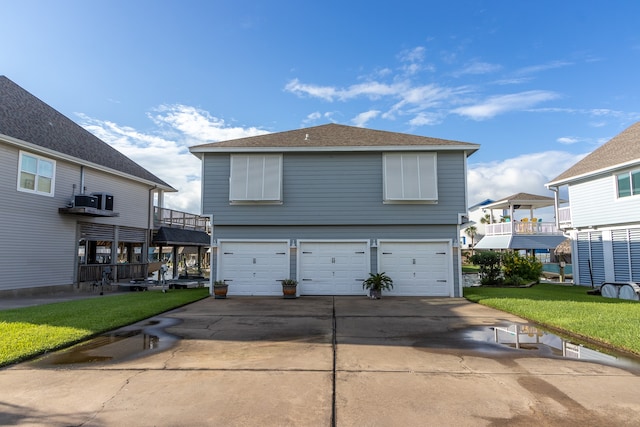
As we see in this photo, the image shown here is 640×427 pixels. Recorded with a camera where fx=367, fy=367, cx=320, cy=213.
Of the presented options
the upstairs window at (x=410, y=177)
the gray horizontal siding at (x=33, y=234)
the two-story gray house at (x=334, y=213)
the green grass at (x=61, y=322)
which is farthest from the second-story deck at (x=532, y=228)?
the gray horizontal siding at (x=33, y=234)

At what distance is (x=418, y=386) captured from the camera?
445 centimetres

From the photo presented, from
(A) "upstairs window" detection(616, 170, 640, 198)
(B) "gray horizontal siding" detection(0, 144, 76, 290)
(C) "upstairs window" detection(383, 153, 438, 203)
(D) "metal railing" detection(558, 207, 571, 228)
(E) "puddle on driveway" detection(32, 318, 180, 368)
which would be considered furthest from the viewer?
(D) "metal railing" detection(558, 207, 571, 228)

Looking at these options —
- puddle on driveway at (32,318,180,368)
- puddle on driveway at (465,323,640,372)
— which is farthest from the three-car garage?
puddle on driveway at (32,318,180,368)

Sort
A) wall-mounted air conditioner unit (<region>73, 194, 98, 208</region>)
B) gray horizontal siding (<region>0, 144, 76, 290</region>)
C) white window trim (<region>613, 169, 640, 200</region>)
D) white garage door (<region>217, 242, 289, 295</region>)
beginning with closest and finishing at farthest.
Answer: gray horizontal siding (<region>0, 144, 76, 290</region>), white garage door (<region>217, 242, 289, 295</region>), white window trim (<region>613, 169, 640, 200</region>), wall-mounted air conditioner unit (<region>73, 194, 98, 208</region>)

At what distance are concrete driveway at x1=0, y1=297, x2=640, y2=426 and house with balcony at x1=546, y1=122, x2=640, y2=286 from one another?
12.0 metres

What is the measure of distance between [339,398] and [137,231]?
63.2 feet

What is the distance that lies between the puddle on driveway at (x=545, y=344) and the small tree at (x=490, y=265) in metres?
9.69

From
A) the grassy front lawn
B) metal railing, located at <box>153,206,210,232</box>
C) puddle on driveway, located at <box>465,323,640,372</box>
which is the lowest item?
puddle on driveway, located at <box>465,323,640,372</box>

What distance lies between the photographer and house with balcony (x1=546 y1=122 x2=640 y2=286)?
14.8 metres

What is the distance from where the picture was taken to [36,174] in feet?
47.1

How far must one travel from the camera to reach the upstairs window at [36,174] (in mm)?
13836

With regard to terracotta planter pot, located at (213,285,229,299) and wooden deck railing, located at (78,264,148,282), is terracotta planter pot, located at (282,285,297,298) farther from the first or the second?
wooden deck railing, located at (78,264,148,282)

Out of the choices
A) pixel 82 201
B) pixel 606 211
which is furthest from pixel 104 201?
pixel 606 211

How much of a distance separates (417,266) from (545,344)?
23.4ft
